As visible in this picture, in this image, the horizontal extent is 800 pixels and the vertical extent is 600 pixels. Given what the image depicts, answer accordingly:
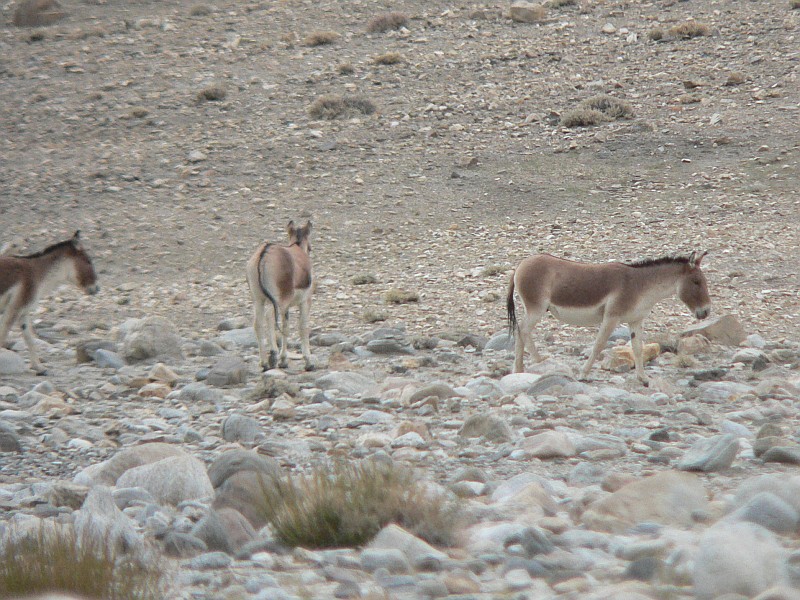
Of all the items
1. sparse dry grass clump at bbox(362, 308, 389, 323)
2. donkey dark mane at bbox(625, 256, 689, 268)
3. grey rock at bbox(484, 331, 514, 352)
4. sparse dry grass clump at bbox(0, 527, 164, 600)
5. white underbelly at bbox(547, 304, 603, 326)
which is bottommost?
grey rock at bbox(484, 331, 514, 352)

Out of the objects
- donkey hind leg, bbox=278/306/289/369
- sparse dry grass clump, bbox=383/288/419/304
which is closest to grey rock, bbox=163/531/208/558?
donkey hind leg, bbox=278/306/289/369

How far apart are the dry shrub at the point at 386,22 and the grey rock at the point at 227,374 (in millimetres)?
20709

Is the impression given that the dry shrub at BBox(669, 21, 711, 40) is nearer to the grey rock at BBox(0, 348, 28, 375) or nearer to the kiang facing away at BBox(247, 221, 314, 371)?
the kiang facing away at BBox(247, 221, 314, 371)

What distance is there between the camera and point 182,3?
117 feet

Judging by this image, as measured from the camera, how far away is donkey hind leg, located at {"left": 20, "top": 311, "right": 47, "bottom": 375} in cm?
1230

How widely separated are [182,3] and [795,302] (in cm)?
2711

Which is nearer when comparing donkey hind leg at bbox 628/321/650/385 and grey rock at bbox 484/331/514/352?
donkey hind leg at bbox 628/321/650/385

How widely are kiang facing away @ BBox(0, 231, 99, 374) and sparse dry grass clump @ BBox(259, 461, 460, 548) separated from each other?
750 centimetres

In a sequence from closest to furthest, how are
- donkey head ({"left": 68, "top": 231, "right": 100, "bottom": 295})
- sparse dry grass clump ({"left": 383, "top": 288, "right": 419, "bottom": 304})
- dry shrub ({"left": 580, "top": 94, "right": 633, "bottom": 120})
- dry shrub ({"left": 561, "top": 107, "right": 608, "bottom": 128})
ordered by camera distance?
1. donkey head ({"left": 68, "top": 231, "right": 100, "bottom": 295})
2. sparse dry grass clump ({"left": 383, "top": 288, "right": 419, "bottom": 304})
3. dry shrub ({"left": 561, "top": 107, "right": 608, "bottom": 128})
4. dry shrub ({"left": 580, "top": 94, "right": 633, "bottom": 120})

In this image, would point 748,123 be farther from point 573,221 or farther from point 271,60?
point 271,60

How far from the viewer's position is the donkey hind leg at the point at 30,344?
12.3 metres

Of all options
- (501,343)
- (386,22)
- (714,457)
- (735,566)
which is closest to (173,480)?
(714,457)

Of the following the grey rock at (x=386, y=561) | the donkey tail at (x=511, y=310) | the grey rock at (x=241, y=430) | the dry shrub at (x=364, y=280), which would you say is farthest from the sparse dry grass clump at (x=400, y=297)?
the grey rock at (x=386, y=561)

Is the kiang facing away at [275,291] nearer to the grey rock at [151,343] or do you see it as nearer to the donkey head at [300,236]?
the donkey head at [300,236]
